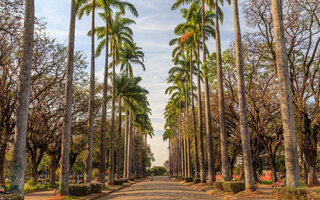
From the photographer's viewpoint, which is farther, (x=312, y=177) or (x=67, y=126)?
(x=312, y=177)

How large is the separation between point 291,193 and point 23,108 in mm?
9899

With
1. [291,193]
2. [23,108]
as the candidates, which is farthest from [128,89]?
[291,193]

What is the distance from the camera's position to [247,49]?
2311 centimetres

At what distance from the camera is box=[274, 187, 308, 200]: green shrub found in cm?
973

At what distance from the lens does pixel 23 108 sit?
10430 mm

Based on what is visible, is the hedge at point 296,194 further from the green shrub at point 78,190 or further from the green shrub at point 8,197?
the green shrub at point 78,190

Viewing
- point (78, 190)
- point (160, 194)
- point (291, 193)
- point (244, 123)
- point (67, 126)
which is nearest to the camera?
point (291, 193)

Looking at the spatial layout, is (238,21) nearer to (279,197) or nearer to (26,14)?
(279,197)

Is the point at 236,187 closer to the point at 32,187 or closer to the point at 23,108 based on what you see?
the point at 23,108

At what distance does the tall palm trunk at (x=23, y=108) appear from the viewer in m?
10.1

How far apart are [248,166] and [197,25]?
69.4 feet

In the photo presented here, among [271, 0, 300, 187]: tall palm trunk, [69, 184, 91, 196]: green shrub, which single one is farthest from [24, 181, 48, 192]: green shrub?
[271, 0, 300, 187]: tall palm trunk

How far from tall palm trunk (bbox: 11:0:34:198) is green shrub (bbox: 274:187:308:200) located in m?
9.24

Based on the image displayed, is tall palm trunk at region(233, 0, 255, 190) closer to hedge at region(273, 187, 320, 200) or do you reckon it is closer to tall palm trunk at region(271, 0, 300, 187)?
tall palm trunk at region(271, 0, 300, 187)
